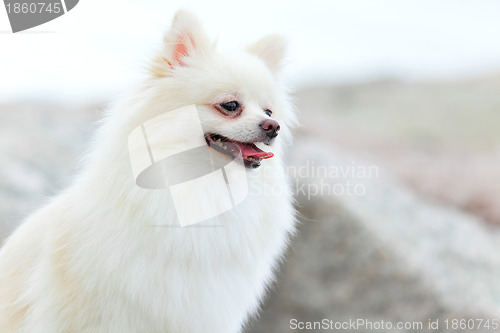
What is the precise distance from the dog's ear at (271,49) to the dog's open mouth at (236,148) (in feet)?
1.60

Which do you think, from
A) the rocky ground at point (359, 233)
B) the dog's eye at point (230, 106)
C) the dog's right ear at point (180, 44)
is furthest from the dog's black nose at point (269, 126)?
the rocky ground at point (359, 233)

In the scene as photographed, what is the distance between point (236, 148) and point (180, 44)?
443 mm

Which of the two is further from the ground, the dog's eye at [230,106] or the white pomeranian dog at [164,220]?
the dog's eye at [230,106]

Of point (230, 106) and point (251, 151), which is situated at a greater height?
point (230, 106)

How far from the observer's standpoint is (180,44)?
1745mm

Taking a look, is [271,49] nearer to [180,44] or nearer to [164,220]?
[180,44]

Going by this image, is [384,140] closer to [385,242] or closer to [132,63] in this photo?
[385,242]

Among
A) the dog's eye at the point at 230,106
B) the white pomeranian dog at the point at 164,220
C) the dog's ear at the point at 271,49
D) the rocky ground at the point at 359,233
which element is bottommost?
the rocky ground at the point at 359,233

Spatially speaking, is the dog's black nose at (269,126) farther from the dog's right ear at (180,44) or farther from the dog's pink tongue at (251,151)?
the dog's right ear at (180,44)

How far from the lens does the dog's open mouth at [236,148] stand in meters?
1.67

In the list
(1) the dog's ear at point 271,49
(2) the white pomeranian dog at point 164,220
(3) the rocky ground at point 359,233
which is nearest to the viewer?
(2) the white pomeranian dog at point 164,220

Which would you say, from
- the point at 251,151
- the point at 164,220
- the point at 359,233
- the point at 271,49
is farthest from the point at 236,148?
the point at 359,233

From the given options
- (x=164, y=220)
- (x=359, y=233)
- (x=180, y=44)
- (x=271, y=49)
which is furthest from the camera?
(x=359, y=233)

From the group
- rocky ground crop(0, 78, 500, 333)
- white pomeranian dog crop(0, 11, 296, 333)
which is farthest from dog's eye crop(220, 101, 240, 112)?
rocky ground crop(0, 78, 500, 333)
